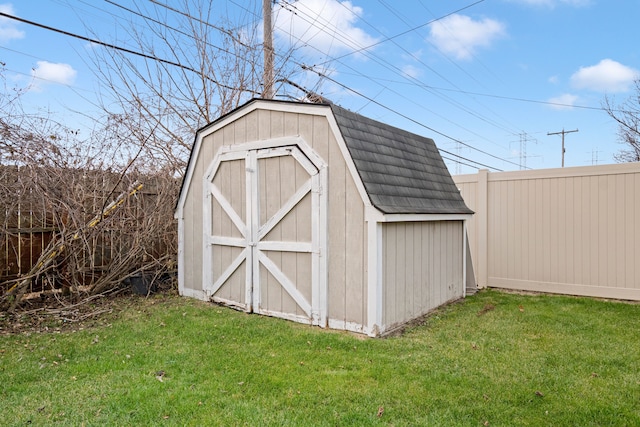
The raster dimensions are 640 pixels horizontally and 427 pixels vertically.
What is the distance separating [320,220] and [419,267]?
1.42 m

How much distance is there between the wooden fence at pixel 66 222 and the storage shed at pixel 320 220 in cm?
96

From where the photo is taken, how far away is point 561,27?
33.6 feet

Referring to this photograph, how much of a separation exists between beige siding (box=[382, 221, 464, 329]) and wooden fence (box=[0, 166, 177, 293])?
3.92m

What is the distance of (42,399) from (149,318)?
219cm

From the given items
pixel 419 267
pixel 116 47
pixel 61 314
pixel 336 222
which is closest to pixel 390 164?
pixel 336 222

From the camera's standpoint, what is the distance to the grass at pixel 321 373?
2.54 meters

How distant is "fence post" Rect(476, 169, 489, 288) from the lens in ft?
22.8

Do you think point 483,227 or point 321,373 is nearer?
point 321,373

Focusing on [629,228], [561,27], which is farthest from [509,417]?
[561,27]

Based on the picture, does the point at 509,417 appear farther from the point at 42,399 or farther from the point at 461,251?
the point at 461,251

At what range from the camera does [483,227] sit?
274 inches

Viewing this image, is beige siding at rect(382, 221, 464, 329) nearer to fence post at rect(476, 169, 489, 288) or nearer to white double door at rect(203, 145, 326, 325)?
white double door at rect(203, 145, 326, 325)

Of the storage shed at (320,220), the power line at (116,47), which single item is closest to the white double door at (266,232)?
the storage shed at (320,220)

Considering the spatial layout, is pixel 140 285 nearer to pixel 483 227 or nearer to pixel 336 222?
pixel 336 222
